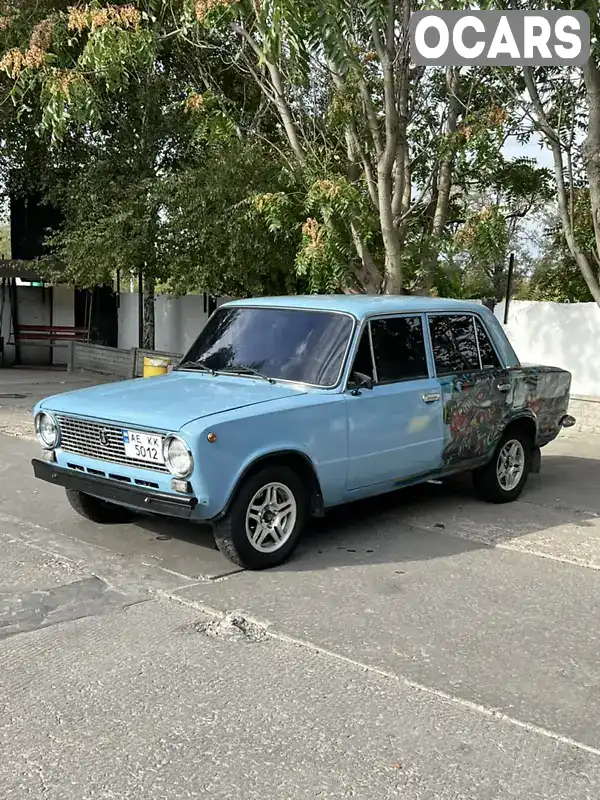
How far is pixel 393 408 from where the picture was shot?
21.2 ft

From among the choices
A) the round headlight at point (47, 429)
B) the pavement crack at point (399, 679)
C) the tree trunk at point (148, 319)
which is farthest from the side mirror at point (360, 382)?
the tree trunk at point (148, 319)

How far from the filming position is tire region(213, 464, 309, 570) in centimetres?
546

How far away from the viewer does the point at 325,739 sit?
350cm

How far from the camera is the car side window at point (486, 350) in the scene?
24.8 ft

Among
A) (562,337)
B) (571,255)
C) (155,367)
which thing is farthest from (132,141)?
(562,337)

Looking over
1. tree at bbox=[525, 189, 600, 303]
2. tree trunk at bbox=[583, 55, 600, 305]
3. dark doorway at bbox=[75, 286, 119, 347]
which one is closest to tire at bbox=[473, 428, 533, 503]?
tree trunk at bbox=[583, 55, 600, 305]

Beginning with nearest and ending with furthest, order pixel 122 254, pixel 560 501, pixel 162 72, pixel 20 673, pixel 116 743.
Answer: pixel 116 743 → pixel 20 673 → pixel 560 501 → pixel 122 254 → pixel 162 72

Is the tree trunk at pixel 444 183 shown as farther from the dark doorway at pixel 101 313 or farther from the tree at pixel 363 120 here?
the dark doorway at pixel 101 313

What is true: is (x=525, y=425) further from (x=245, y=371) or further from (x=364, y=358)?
(x=245, y=371)

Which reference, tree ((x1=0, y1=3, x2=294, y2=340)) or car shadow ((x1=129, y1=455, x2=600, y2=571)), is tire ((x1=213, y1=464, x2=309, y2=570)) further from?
tree ((x1=0, y1=3, x2=294, y2=340))

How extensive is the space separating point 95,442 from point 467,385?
10.3 ft

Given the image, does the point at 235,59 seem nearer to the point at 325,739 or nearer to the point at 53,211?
the point at 53,211

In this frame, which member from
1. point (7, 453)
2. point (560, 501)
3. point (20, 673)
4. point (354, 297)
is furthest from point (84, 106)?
point (20, 673)

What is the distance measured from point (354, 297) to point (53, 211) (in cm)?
1569
